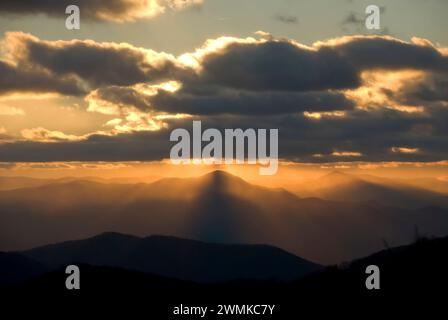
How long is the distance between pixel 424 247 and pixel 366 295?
279 inches

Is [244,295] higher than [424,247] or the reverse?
the reverse

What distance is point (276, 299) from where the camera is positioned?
43250 millimetres

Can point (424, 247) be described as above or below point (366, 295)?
above

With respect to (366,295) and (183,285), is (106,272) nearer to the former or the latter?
(183,285)

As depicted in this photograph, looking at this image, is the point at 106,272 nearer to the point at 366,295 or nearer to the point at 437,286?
the point at 366,295

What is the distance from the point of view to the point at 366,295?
3909cm

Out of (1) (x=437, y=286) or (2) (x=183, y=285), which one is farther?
(2) (x=183, y=285)
